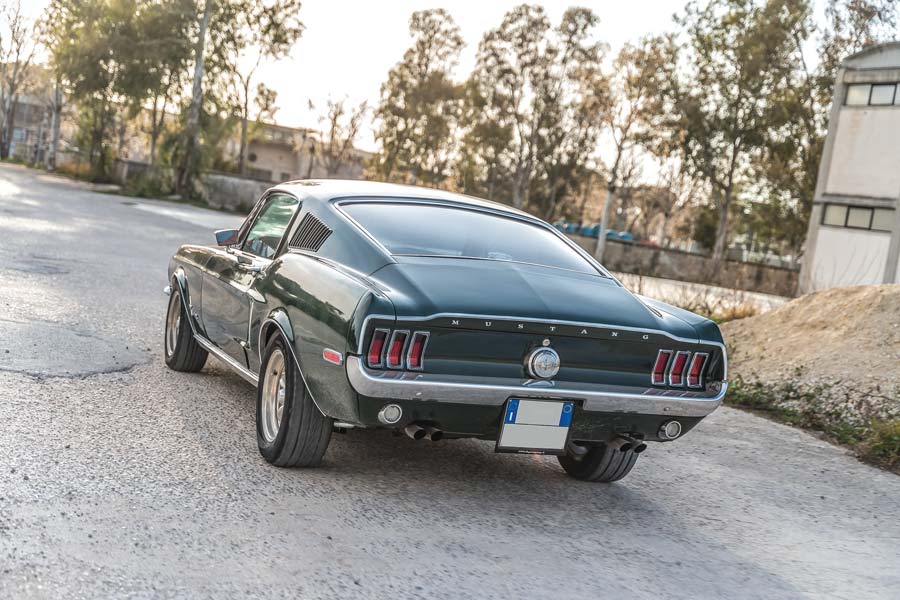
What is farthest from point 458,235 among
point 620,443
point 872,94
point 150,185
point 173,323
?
point 150,185

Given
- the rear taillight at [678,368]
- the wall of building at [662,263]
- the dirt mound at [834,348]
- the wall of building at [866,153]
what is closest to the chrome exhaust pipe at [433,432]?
the rear taillight at [678,368]

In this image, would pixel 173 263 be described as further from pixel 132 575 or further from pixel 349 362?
pixel 132 575

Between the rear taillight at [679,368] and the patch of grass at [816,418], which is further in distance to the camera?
the patch of grass at [816,418]

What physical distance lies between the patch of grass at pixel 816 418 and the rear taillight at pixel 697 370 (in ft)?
8.69

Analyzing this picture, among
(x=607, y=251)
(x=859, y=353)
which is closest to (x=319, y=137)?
(x=607, y=251)

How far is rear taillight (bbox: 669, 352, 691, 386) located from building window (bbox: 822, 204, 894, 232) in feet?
100

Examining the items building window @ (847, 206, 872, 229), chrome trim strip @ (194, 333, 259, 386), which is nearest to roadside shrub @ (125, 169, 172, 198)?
building window @ (847, 206, 872, 229)

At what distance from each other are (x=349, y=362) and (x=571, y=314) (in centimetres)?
103

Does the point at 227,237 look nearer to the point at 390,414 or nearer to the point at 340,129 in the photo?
the point at 390,414

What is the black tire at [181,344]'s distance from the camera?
682 centimetres

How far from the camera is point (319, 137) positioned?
224 ft

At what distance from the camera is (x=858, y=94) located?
111ft

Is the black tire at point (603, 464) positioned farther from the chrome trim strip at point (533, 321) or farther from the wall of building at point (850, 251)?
the wall of building at point (850, 251)

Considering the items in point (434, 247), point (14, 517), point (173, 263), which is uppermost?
point (434, 247)
